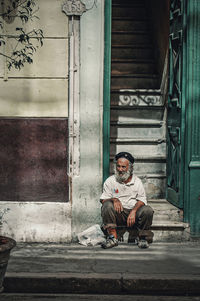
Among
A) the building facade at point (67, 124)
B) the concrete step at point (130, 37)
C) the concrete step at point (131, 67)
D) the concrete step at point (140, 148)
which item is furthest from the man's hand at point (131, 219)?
the concrete step at point (130, 37)

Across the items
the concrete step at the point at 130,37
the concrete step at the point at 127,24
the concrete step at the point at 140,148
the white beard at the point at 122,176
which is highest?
the concrete step at the point at 127,24

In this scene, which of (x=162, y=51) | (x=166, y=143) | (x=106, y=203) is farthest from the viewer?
(x=162, y=51)

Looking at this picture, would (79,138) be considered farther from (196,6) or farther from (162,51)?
(162,51)

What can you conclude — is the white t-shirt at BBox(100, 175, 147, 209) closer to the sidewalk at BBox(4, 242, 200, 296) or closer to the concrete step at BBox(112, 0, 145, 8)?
the sidewalk at BBox(4, 242, 200, 296)

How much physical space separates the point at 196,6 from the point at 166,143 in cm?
254

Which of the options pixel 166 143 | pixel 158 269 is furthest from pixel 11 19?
pixel 158 269

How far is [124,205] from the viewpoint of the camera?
803cm

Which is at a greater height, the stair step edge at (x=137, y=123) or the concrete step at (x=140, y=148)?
the stair step edge at (x=137, y=123)

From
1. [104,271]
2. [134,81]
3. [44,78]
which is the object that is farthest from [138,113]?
[104,271]

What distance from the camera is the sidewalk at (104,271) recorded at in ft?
20.7

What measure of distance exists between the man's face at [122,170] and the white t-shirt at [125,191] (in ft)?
0.34

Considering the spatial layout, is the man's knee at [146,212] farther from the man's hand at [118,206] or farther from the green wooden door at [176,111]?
the green wooden door at [176,111]

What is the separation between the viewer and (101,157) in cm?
814

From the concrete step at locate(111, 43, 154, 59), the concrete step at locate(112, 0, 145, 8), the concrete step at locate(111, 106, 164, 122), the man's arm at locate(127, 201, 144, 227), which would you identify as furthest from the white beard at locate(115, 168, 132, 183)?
the concrete step at locate(112, 0, 145, 8)
